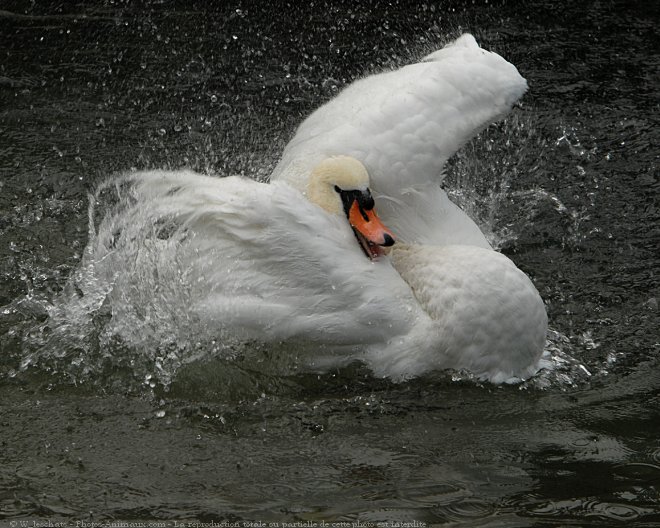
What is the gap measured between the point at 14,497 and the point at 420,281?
7.02 ft

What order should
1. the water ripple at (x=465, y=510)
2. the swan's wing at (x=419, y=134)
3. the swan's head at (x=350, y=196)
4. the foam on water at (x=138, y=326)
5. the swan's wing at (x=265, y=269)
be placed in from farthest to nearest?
1. the swan's wing at (x=419, y=134)
2. the swan's head at (x=350, y=196)
3. the foam on water at (x=138, y=326)
4. the swan's wing at (x=265, y=269)
5. the water ripple at (x=465, y=510)

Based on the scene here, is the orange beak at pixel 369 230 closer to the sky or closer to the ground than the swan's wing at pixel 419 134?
closer to the ground

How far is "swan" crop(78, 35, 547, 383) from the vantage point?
4.95 m

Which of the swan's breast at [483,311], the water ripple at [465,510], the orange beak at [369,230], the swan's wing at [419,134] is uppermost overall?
the swan's wing at [419,134]

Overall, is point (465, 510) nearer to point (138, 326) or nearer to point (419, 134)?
point (138, 326)

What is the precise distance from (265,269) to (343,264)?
0.37m

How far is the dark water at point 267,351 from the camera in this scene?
4.47 m

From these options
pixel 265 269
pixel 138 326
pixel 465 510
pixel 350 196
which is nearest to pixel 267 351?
pixel 265 269

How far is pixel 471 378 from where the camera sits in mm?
5184

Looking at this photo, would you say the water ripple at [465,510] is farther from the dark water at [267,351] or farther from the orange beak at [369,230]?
the orange beak at [369,230]

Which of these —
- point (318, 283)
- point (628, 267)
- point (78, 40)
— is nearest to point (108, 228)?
point (318, 283)

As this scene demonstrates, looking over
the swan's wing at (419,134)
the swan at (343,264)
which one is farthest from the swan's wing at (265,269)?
the swan's wing at (419,134)

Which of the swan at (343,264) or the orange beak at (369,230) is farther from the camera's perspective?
the orange beak at (369,230)

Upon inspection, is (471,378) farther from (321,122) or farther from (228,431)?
(321,122)
